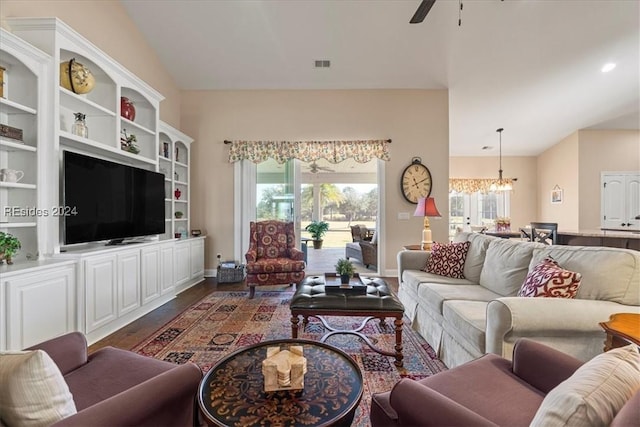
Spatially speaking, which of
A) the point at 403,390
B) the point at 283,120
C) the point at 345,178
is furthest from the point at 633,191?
the point at 403,390

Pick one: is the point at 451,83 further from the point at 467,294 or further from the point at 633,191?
the point at 633,191

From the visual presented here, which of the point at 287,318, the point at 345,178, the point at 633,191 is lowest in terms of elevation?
the point at 287,318

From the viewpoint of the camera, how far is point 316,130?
500 centimetres

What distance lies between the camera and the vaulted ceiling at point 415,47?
11.7 feet

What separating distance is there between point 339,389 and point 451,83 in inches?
199

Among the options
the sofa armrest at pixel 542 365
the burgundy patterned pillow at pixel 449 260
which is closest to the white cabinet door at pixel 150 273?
the burgundy patterned pillow at pixel 449 260

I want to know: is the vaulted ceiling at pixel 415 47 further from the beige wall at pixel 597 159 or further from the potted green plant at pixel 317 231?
the potted green plant at pixel 317 231

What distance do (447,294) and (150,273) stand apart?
3.15m

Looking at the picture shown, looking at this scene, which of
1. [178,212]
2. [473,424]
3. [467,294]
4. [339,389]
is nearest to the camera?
[473,424]

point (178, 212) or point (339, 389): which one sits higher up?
point (178, 212)

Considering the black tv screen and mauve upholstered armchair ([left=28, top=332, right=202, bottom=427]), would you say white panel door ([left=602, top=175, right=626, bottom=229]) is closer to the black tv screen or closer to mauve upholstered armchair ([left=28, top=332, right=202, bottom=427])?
mauve upholstered armchair ([left=28, top=332, right=202, bottom=427])

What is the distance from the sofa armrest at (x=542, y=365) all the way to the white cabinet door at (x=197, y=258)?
13.7ft

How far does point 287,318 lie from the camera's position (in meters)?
3.10

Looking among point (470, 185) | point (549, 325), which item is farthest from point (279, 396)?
point (470, 185)
